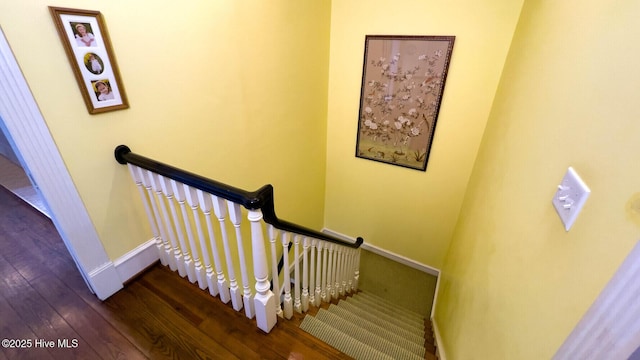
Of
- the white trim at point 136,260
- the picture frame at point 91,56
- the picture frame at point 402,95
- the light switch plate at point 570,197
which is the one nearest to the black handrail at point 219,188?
the picture frame at point 91,56

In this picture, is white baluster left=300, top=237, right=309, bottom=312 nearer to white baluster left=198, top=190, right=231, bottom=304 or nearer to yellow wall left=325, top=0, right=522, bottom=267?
white baluster left=198, top=190, right=231, bottom=304

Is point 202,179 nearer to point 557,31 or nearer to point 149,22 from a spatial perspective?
point 149,22

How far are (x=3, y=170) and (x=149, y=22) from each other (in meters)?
3.54

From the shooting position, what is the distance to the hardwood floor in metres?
1.28

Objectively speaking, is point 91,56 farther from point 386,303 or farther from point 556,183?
point 386,303

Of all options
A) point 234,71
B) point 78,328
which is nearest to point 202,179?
point 234,71

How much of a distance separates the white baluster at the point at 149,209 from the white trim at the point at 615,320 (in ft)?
5.70

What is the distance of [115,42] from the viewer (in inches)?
47.1

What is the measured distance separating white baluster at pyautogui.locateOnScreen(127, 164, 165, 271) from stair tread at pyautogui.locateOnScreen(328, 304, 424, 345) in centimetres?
127

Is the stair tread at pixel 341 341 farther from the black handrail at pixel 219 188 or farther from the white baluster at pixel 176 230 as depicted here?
the white baluster at pixel 176 230

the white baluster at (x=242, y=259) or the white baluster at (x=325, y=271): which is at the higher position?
the white baluster at (x=242, y=259)

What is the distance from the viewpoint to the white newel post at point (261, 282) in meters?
1.09

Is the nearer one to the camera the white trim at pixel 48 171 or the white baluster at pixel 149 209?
the white trim at pixel 48 171

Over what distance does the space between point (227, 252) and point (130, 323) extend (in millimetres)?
669
